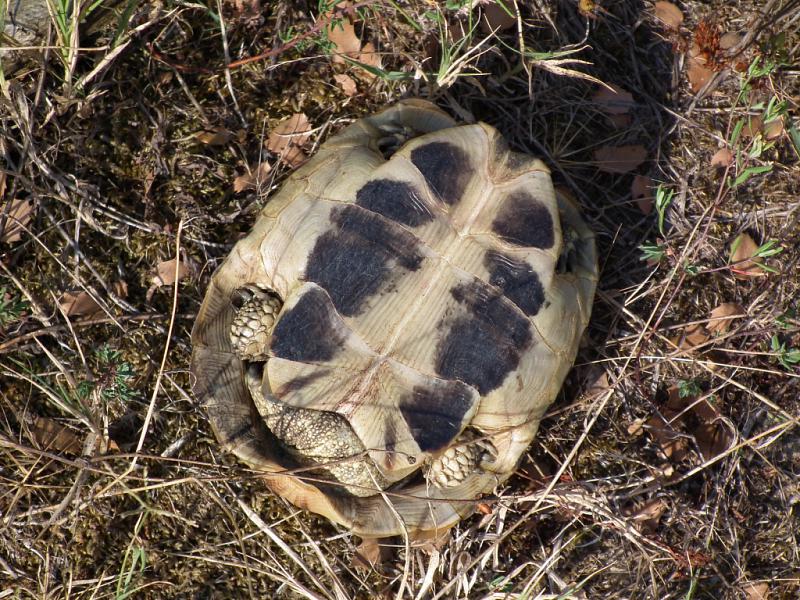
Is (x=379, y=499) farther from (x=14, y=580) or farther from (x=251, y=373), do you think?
(x=14, y=580)

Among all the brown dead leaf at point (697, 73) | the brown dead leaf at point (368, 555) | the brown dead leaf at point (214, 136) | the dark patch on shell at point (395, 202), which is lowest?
the brown dead leaf at point (368, 555)

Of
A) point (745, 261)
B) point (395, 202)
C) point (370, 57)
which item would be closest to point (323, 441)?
point (395, 202)

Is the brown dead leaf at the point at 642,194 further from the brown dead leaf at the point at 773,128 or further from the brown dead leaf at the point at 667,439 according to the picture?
the brown dead leaf at the point at 667,439

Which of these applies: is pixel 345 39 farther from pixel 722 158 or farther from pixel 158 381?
pixel 722 158

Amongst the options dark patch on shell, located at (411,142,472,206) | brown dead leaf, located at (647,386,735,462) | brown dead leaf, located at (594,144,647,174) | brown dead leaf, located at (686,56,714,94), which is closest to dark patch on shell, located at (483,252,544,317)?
dark patch on shell, located at (411,142,472,206)

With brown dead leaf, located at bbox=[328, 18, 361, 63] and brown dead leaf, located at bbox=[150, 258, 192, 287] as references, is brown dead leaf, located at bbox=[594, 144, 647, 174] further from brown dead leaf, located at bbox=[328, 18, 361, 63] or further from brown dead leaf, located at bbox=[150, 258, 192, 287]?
brown dead leaf, located at bbox=[150, 258, 192, 287]

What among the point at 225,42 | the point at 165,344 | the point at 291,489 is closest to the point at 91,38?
the point at 225,42

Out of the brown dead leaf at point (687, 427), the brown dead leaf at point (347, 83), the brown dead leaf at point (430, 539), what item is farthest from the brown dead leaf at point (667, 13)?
the brown dead leaf at point (430, 539)
